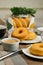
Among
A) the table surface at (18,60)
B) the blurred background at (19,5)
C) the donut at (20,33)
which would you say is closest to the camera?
the table surface at (18,60)

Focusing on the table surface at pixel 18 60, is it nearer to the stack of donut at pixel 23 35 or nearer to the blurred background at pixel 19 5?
the stack of donut at pixel 23 35

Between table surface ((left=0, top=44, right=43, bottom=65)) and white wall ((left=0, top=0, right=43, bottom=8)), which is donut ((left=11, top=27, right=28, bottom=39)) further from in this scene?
white wall ((left=0, top=0, right=43, bottom=8))

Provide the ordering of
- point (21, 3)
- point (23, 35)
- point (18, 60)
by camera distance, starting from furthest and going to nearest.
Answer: point (21, 3) → point (23, 35) → point (18, 60)

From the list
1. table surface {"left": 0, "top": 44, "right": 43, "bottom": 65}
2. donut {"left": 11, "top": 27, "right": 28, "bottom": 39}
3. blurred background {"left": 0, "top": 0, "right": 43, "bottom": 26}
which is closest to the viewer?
table surface {"left": 0, "top": 44, "right": 43, "bottom": 65}

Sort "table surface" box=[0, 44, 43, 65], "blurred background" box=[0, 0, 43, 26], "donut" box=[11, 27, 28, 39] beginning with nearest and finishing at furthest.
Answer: "table surface" box=[0, 44, 43, 65]
"donut" box=[11, 27, 28, 39]
"blurred background" box=[0, 0, 43, 26]

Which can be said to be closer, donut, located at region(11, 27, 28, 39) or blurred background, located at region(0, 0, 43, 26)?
donut, located at region(11, 27, 28, 39)

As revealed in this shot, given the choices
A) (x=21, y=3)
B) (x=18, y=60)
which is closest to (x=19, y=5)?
(x=21, y=3)

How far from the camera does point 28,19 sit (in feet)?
4.77

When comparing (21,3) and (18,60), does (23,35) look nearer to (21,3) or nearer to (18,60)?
(18,60)

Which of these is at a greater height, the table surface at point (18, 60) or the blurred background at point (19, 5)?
the blurred background at point (19, 5)

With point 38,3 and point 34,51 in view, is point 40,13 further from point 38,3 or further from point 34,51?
point 34,51

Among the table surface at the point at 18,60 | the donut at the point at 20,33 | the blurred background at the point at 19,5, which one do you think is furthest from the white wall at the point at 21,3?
the table surface at the point at 18,60

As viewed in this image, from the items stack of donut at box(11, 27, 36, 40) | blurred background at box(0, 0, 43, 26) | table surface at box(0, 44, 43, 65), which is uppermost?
blurred background at box(0, 0, 43, 26)

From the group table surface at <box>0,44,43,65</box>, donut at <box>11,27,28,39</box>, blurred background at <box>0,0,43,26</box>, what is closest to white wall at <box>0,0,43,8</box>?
blurred background at <box>0,0,43,26</box>
